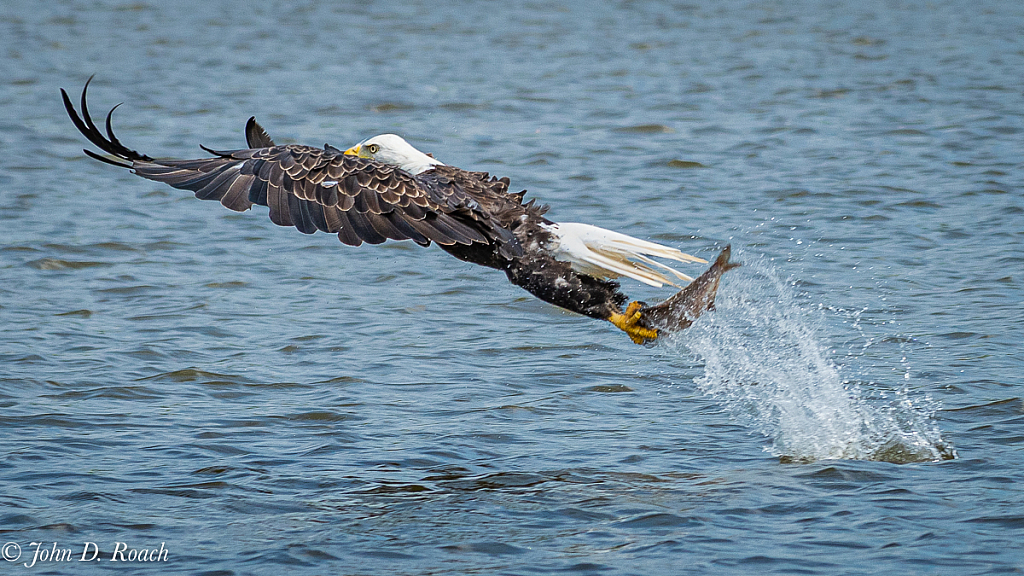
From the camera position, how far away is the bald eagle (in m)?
4.94

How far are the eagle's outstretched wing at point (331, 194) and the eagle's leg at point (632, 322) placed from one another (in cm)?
62

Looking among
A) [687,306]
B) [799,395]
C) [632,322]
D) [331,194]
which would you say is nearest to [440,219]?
[331,194]

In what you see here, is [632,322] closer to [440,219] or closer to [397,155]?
[440,219]

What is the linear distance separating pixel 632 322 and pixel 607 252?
0.31 meters

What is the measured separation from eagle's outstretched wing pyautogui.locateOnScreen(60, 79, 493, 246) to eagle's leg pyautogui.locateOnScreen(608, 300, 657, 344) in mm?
622

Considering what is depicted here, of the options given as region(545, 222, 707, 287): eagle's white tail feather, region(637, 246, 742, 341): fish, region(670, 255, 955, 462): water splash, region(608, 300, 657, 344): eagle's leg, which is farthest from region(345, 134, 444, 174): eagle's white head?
region(670, 255, 955, 462): water splash

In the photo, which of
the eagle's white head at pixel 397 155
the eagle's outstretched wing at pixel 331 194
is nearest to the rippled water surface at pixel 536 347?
the eagle's outstretched wing at pixel 331 194

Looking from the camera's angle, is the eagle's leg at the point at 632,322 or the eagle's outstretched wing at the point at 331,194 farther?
the eagle's leg at the point at 632,322

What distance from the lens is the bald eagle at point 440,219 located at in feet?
16.2

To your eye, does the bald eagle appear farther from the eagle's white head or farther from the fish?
the eagle's white head

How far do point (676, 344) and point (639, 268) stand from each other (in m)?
0.47

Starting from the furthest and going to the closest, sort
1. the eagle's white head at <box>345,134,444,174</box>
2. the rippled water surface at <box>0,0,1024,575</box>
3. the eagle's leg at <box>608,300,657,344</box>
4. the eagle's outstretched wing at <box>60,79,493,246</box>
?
the eagle's white head at <box>345,134,444,174</box>, the eagle's leg at <box>608,300,657,344</box>, the eagle's outstretched wing at <box>60,79,493,246</box>, the rippled water surface at <box>0,0,1024,575</box>

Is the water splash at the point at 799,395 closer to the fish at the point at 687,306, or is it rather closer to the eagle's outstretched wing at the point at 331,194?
the fish at the point at 687,306

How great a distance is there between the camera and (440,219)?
16.4ft
